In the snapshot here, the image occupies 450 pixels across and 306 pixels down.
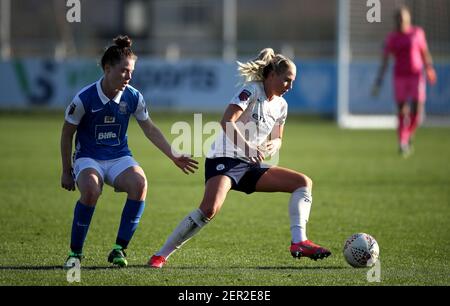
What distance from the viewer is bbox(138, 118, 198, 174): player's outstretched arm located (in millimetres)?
6734

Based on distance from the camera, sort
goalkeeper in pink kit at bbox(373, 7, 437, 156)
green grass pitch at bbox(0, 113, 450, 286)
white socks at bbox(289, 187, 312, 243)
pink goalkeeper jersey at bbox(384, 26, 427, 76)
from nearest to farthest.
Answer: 1. green grass pitch at bbox(0, 113, 450, 286)
2. white socks at bbox(289, 187, 312, 243)
3. goalkeeper in pink kit at bbox(373, 7, 437, 156)
4. pink goalkeeper jersey at bbox(384, 26, 427, 76)

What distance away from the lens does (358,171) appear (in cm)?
1379

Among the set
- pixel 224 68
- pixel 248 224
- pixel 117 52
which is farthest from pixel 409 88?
pixel 117 52

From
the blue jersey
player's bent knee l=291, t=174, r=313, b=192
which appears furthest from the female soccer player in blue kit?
player's bent knee l=291, t=174, r=313, b=192

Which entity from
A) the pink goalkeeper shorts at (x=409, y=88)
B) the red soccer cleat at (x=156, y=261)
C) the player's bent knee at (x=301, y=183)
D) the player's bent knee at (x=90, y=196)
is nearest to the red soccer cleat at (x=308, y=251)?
the player's bent knee at (x=301, y=183)

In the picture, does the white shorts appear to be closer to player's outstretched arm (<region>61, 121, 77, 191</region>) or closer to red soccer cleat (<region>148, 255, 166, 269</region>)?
player's outstretched arm (<region>61, 121, 77, 191</region>)

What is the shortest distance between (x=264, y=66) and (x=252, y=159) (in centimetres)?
73

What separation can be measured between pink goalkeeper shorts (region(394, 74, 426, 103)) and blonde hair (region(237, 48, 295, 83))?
33.7 ft

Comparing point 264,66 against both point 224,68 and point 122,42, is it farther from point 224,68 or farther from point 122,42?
point 224,68

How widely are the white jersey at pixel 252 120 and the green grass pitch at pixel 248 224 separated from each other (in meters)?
0.85

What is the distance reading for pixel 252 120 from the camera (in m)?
6.82

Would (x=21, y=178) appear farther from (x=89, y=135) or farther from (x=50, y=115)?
(x=50, y=115)

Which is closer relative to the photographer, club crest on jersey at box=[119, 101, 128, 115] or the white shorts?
the white shorts

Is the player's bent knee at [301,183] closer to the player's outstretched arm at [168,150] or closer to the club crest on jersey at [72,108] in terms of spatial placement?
the player's outstretched arm at [168,150]
